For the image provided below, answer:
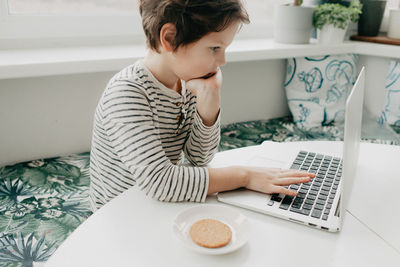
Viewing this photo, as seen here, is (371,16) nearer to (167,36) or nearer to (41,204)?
(167,36)

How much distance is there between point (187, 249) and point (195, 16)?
0.46 meters

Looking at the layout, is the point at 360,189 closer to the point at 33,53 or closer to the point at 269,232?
the point at 269,232

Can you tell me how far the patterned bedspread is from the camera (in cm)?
105

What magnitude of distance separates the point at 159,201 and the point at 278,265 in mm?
254

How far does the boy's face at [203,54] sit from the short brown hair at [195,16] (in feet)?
0.04

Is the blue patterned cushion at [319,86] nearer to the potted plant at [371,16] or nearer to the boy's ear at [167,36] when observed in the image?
the potted plant at [371,16]

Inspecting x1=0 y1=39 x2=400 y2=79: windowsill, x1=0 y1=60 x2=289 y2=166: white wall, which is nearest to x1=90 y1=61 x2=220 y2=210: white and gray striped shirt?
x1=0 y1=39 x2=400 y2=79: windowsill

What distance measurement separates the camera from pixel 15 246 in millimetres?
1056

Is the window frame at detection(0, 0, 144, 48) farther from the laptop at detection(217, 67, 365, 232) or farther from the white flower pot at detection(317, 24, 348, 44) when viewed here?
the laptop at detection(217, 67, 365, 232)

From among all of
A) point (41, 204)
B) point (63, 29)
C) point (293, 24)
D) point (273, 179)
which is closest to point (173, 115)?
point (273, 179)

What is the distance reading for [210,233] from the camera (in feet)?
1.96

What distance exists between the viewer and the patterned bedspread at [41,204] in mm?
1053

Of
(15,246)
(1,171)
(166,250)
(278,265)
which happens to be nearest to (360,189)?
(278,265)

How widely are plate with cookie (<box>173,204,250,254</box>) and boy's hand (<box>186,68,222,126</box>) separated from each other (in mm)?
342
